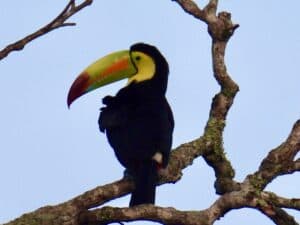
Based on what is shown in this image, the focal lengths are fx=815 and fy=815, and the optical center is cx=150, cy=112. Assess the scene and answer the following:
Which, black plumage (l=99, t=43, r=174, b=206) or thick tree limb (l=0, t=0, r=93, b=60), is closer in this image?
thick tree limb (l=0, t=0, r=93, b=60)

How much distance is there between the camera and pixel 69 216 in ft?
18.9

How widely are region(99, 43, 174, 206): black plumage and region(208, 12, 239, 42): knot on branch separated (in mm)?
840

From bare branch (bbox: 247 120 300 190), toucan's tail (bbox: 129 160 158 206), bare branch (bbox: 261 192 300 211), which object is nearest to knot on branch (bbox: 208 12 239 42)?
A: bare branch (bbox: 247 120 300 190)

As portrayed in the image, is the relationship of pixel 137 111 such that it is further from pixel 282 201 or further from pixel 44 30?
pixel 44 30

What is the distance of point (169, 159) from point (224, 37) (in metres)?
1.31

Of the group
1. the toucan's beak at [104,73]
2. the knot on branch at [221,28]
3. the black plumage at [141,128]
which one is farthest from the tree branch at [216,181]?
the toucan's beak at [104,73]

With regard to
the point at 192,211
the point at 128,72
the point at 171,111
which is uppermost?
the point at 128,72

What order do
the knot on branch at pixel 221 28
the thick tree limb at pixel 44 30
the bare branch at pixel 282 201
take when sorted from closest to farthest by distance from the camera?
the thick tree limb at pixel 44 30, the bare branch at pixel 282 201, the knot on branch at pixel 221 28

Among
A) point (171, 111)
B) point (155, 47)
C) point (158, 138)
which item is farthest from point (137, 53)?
point (158, 138)

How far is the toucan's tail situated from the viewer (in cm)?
663

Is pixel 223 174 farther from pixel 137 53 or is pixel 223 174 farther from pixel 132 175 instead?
pixel 137 53

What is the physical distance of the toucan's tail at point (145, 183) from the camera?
21.8ft

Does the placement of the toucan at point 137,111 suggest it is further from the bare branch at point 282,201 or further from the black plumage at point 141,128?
the bare branch at point 282,201

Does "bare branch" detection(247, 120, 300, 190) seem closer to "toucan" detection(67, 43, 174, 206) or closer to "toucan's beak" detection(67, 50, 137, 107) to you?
"toucan" detection(67, 43, 174, 206)
